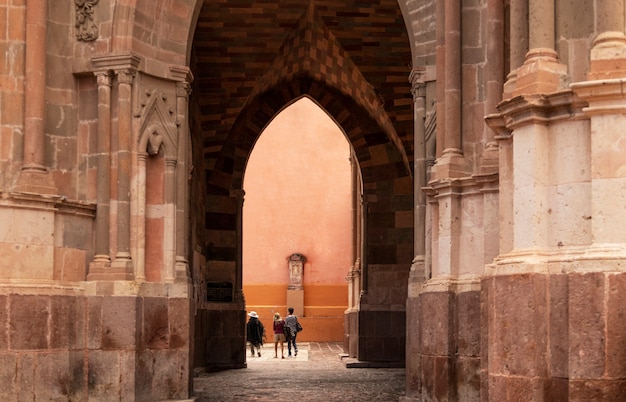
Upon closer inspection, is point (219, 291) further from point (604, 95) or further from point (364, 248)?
point (604, 95)

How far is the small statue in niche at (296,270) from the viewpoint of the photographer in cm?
3422

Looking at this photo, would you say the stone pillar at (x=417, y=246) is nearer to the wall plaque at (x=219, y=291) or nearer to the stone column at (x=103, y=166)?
the stone column at (x=103, y=166)

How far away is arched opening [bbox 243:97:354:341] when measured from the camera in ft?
112

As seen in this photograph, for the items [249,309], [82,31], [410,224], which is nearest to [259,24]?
[410,224]

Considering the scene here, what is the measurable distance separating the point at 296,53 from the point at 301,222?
1328cm

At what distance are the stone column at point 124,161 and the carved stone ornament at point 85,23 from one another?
1.88ft

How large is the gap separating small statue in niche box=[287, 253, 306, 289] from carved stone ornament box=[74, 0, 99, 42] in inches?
842

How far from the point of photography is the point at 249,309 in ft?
112

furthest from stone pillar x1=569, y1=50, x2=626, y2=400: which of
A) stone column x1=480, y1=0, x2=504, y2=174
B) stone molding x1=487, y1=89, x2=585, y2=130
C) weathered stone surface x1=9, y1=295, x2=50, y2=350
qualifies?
weathered stone surface x1=9, y1=295, x2=50, y2=350

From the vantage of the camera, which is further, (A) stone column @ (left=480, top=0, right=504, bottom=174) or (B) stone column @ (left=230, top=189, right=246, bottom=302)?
(B) stone column @ (left=230, top=189, right=246, bottom=302)

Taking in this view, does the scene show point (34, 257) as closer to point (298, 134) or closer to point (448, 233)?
point (448, 233)

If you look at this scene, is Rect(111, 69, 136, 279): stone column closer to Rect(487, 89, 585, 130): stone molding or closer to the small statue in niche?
Rect(487, 89, 585, 130): stone molding

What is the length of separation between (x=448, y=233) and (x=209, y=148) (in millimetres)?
11630

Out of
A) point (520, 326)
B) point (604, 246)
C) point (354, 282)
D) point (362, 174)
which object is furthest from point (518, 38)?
point (354, 282)
